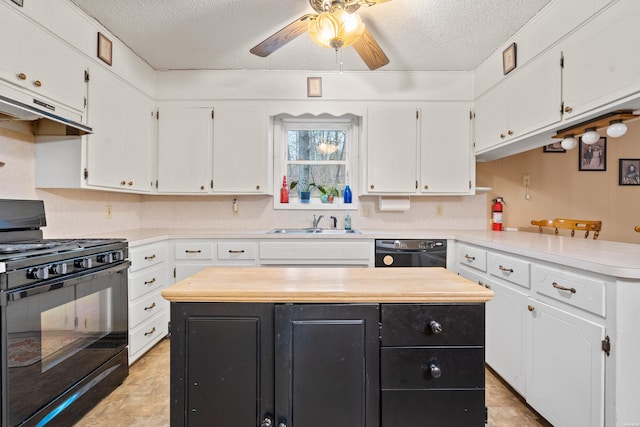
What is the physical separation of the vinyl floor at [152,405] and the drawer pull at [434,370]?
3.45 ft

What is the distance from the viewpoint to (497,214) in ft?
10.2

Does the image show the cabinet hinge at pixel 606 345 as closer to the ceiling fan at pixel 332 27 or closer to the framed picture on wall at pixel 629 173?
the ceiling fan at pixel 332 27

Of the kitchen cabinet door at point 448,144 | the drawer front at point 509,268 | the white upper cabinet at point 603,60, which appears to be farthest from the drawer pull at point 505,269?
the kitchen cabinet door at point 448,144

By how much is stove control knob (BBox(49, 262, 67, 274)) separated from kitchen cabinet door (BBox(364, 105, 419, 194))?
2331 millimetres

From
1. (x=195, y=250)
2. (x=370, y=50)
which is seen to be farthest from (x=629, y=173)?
(x=195, y=250)

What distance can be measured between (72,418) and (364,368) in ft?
5.34

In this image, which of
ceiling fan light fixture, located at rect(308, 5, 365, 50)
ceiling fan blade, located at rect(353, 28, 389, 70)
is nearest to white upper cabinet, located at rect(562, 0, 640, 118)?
ceiling fan blade, located at rect(353, 28, 389, 70)

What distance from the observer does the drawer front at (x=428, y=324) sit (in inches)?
41.0

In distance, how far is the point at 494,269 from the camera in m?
2.08

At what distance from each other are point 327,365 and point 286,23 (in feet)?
7.47

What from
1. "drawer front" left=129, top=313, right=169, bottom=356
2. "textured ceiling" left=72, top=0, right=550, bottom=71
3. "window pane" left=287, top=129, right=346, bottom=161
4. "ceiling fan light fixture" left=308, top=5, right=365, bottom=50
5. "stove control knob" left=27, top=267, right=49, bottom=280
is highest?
"textured ceiling" left=72, top=0, right=550, bottom=71

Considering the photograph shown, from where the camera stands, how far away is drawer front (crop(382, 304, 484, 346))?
3.42 ft

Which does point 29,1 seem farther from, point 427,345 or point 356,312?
point 427,345

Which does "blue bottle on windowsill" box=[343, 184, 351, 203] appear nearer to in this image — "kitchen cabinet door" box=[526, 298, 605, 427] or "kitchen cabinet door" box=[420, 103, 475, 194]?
"kitchen cabinet door" box=[420, 103, 475, 194]
